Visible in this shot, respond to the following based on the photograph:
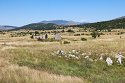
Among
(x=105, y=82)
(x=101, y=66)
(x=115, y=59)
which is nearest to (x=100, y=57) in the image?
(x=115, y=59)

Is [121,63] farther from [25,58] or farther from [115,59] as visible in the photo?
[25,58]

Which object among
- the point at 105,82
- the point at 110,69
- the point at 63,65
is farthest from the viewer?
the point at 110,69

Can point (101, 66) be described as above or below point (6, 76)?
below

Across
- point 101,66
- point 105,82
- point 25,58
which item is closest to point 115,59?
point 101,66

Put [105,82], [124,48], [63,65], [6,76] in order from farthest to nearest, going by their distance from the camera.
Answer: [124,48] → [63,65] → [105,82] → [6,76]

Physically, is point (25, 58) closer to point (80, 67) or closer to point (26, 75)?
point (80, 67)

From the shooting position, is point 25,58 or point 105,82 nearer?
point 105,82

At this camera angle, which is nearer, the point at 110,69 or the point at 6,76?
the point at 6,76

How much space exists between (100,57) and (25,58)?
9.08 metres

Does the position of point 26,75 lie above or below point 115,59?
above

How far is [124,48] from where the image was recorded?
38406mm

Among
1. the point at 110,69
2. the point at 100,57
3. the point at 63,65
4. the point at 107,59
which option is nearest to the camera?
the point at 63,65

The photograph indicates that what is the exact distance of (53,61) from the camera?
25.5m

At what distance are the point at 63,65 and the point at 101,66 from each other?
4372 millimetres
